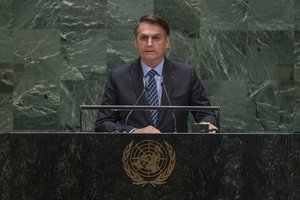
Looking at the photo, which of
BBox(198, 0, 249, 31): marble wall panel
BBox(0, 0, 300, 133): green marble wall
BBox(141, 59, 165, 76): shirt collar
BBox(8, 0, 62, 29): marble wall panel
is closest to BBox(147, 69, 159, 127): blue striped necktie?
BBox(141, 59, 165, 76): shirt collar

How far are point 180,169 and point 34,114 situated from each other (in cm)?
324

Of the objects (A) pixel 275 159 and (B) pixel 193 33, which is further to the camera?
(B) pixel 193 33

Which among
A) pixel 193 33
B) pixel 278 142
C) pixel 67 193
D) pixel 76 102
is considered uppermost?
pixel 193 33

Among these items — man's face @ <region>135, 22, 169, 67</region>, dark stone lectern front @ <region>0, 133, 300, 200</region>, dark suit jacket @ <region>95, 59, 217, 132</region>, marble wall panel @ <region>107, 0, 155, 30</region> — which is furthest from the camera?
marble wall panel @ <region>107, 0, 155, 30</region>

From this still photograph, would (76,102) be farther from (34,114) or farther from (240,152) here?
(240,152)

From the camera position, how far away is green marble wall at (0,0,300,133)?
6.22 metres

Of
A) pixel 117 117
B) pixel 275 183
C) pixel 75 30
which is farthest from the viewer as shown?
pixel 75 30

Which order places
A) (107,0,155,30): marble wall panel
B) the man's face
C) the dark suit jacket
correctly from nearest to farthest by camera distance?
the dark suit jacket, the man's face, (107,0,155,30): marble wall panel

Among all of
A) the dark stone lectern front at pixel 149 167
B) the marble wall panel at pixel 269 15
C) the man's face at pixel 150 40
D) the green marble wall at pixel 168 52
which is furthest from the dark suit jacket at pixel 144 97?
the marble wall panel at pixel 269 15

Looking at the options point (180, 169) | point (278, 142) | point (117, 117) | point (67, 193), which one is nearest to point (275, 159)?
point (278, 142)

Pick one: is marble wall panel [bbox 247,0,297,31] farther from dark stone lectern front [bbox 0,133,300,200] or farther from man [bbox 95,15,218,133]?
dark stone lectern front [bbox 0,133,300,200]

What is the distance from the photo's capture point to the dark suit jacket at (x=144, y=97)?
4180 mm

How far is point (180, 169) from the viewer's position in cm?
327

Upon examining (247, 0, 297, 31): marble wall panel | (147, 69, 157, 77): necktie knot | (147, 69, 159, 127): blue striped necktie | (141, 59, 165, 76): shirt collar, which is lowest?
(147, 69, 159, 127): blue striped necktie
